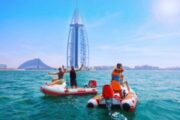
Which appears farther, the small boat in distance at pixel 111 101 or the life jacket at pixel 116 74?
the life jacket at pixel 116 74

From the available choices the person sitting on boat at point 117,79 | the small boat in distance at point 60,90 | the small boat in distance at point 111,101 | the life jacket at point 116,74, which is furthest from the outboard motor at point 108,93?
the small boat in distance at point 60,90

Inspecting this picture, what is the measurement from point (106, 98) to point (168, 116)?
348 cm

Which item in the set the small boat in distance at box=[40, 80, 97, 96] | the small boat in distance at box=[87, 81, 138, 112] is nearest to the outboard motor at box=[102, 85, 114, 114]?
the small boat in distance at box=[87, 81, 138, 112]

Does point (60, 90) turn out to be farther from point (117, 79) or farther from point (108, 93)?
point (108, 93)

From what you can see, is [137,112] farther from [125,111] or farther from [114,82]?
[114,82]

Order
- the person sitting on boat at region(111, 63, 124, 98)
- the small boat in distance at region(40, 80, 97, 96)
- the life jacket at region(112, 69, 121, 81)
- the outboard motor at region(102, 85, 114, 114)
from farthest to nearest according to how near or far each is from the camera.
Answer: the small boat in distance at region(40, 80, 97, 96), the life jacket at region(112, 69, 121, 81), the person sitting on boat at region(111, 63, 124, 98), the outboard motor at region(102, 85, 114, 114)

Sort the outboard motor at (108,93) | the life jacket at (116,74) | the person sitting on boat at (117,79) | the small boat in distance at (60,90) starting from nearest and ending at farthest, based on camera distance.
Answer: the outboard motor at (108,93) < the person sitting on boat at (117,79) < the life jacket at (116,74) < the small boat in distance at (60,90)

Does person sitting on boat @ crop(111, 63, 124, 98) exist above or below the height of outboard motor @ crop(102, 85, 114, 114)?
above

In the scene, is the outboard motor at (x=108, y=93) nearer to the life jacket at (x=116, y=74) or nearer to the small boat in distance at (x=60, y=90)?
the life jacket at (x=116, y=74)

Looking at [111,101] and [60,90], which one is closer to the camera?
[111,101]

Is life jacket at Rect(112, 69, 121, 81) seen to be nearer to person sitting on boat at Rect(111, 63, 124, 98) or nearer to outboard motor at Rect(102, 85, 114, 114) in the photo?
person sitting on boat at Rect(111, 63, 124, 98)

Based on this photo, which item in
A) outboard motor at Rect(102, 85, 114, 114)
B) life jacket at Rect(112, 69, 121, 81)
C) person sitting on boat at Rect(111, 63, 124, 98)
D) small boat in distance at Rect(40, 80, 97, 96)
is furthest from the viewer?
small boat in distance at Rect(40, 80, 97, 96)

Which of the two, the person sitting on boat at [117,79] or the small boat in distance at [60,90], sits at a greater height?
the person sitting on boat at [117,79]

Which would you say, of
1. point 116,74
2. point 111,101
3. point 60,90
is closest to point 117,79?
point 116,74
